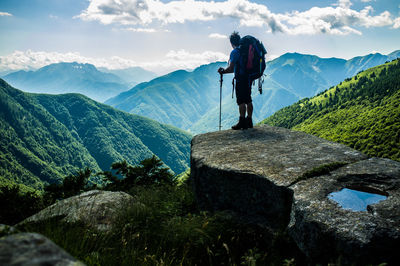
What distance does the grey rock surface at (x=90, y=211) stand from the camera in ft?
13.7

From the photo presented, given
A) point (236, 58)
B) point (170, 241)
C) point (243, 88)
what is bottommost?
point (170, 241)

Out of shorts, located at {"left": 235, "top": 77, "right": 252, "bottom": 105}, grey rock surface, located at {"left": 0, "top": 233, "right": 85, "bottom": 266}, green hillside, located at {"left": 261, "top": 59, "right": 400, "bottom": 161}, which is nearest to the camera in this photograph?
grey rock surface, located at {"left": 0, "top": 233, "right": 85, "bottom": 266}

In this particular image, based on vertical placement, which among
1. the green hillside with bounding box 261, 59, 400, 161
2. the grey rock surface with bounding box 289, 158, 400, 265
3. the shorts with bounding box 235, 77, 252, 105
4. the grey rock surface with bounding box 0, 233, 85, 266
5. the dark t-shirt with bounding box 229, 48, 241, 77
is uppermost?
the dark t-shirt with bounding box 229, 48, 241, 77

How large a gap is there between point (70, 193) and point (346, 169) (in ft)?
21.9

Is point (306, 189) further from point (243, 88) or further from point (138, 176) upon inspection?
point (138, 176)

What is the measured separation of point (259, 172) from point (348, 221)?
1870 mm

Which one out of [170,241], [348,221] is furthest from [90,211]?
[348,221]

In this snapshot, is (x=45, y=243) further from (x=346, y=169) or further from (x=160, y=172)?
(x=160, y=172)

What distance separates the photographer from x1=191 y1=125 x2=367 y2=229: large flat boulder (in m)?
4.17

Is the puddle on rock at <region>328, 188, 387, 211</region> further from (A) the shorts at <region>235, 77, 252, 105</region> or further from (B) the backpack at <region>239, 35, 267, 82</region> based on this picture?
(B) the backpack at <region>239, 35, 267, 82</region>

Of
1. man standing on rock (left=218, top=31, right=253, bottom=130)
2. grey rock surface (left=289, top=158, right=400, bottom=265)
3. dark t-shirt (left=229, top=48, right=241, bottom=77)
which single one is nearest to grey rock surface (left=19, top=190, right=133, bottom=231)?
grey rock surface (left=289, top=158, right=400, bottom=265)

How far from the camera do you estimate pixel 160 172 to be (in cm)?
840

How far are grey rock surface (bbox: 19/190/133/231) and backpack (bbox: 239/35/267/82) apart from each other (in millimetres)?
5584

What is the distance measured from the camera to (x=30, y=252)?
126 centimetres
